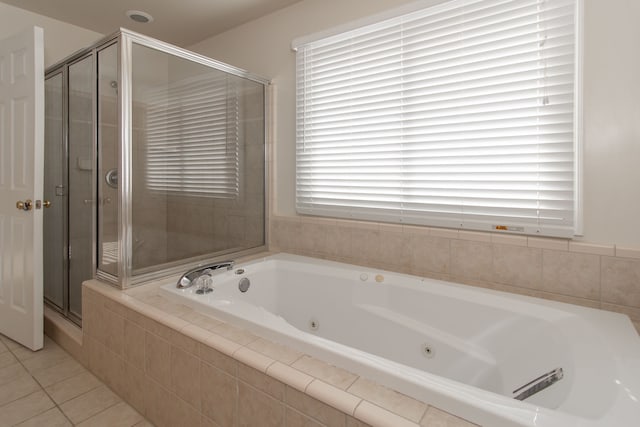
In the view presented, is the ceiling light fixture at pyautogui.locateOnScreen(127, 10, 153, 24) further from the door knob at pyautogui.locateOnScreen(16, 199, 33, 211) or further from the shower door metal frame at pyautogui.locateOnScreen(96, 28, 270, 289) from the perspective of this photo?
the door knob at pyautogui.locateOnScreen(16, 199, 33, 211)

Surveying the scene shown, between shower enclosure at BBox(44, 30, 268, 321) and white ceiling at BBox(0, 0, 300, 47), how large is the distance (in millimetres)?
542

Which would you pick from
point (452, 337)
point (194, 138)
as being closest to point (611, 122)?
point (452, 337)

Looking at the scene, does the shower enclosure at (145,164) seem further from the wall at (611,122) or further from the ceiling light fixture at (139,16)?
the wall at (611,122)

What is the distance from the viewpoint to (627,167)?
4.53ft

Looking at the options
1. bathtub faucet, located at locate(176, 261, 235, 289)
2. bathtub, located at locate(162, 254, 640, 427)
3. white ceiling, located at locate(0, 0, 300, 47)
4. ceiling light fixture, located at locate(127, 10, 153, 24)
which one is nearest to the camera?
bathtub, located at locate(162, 254, 640, 427)

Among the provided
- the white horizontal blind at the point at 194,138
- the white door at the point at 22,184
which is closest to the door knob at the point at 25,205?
the white door at the point at 22,184

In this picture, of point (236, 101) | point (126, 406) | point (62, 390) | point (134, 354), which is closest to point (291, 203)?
point (236, 101)

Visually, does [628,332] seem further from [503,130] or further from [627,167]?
[503,130]

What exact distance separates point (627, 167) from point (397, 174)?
102 cm

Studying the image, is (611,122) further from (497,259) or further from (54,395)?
(54,395)

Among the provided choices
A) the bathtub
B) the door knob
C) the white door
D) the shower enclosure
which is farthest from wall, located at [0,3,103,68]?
the bathtub

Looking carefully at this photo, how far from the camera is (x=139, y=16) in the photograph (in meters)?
2.60

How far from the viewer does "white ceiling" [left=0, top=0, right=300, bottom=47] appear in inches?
94.3

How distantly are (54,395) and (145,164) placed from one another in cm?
127
